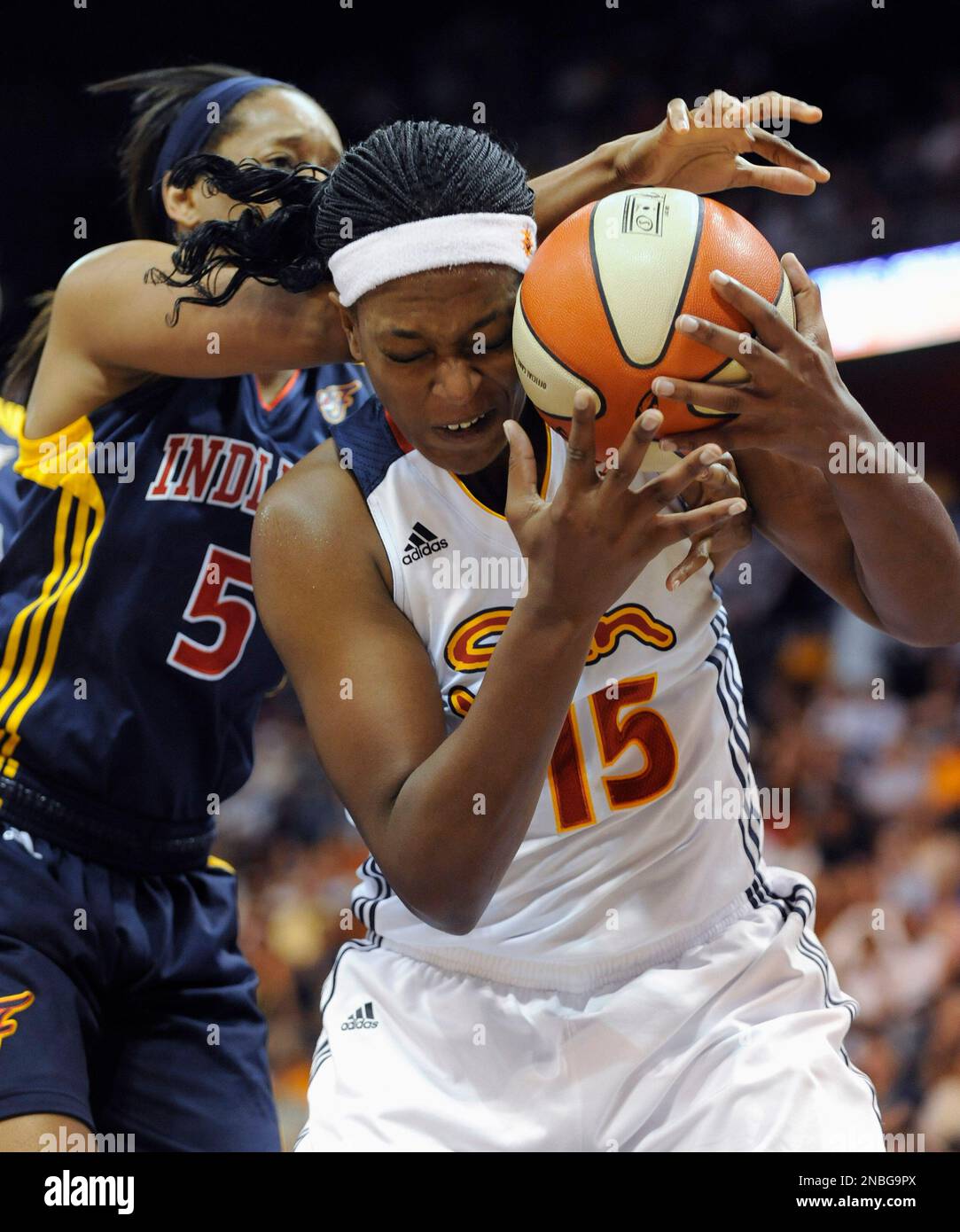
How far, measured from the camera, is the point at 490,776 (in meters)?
1.88

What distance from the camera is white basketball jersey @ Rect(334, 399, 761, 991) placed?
7.39 feet

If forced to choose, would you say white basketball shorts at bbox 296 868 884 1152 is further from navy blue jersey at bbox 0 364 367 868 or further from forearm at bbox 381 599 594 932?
navy blue jersey at bbox 0 364 367 868

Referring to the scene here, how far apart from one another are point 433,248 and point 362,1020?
121cm

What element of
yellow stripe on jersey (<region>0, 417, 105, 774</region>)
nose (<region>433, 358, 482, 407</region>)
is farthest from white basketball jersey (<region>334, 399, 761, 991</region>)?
yellow stripe on jersey (<region>0, 417, 105, 774</region>)

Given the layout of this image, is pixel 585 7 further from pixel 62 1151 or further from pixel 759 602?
pixel 62 1151

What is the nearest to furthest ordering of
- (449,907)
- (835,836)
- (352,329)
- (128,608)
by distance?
1. (449,907)
2. (352,329)
3. (128,608)
4. (835,836)

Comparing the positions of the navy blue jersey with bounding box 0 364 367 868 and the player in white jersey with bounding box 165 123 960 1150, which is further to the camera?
the navy blue jersey with bounding box 0 364 367 868

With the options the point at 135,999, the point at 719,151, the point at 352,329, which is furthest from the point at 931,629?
the point at 135,999

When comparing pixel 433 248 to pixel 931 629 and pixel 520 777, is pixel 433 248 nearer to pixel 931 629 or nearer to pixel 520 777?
pixel 520 777

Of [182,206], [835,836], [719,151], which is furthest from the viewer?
[835,836]

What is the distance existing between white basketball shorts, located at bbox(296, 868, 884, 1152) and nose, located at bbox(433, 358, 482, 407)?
0.93 meters

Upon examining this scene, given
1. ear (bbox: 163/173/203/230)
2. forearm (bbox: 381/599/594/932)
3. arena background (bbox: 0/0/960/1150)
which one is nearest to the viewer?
forearm (bbox: 381/599/594/932)

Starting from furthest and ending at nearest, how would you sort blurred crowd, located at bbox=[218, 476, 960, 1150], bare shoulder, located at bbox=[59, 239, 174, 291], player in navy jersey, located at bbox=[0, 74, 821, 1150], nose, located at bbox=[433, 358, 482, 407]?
blurred crowd, located at bbox=[218, 476, 960, 1150] → player in navy jersey, located at bbox=[0, 74, 821, 1150] → bare shoulder, located at bbox=[59, 239, 174, 291] → nose, located at bbox=[433, 358, 482, 407]

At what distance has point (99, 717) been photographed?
9.56 feet
